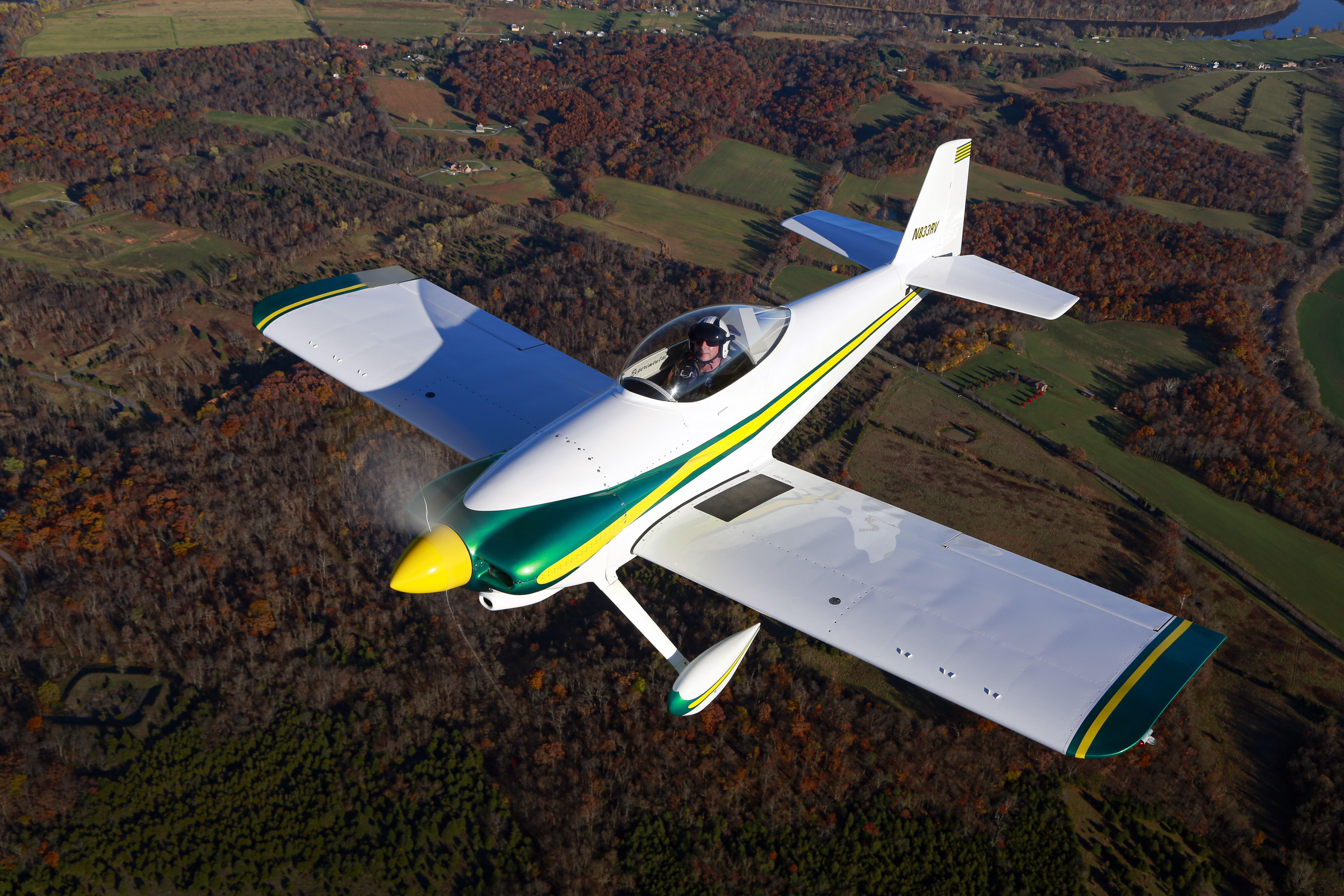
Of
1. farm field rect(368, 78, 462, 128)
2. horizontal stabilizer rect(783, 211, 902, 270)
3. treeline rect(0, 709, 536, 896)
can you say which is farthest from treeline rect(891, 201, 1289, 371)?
farm field rect(368, 78, 462, 128)

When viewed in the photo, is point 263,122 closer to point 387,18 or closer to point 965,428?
point 387,18

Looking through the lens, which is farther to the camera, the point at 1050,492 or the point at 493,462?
the point at 1050,492

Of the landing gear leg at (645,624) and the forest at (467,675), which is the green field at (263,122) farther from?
the landing gear leg at (645,624)

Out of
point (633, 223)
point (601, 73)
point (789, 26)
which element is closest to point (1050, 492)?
point (633, 223)

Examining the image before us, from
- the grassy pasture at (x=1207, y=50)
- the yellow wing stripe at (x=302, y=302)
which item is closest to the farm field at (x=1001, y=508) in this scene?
the yellow wing stripe at (x=302, y=302)

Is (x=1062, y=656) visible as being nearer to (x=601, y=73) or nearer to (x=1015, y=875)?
(x=1015, y=875)

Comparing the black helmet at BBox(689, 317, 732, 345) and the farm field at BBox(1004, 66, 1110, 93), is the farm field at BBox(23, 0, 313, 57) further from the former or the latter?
the black helmet at BBox(689, 317, 732, 345)
